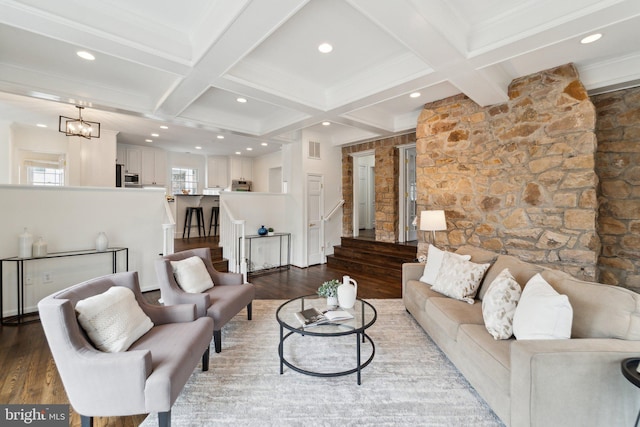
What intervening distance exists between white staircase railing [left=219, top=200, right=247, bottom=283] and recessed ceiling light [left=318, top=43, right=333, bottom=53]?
297 centimetres

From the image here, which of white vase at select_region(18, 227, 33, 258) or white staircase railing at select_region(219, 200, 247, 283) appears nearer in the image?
white vase at select_region(18, 227, 33, 258)

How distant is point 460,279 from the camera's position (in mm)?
2641

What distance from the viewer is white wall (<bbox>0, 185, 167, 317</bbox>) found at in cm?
329

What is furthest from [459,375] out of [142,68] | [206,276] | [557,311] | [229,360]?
[142,68]

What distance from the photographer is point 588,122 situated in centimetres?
299

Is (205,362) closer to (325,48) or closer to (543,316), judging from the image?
(543,316)

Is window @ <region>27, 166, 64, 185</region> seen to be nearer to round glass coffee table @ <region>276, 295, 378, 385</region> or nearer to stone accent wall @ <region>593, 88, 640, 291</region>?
round glass coffee table @ <region>276, 295, 378, 385</region>

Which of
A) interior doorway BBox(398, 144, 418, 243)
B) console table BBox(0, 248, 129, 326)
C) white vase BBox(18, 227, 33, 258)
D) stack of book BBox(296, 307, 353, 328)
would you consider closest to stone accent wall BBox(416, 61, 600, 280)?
interior doorway BBox(398, 144, 418, 243)

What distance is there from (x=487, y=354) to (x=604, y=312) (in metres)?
0.68

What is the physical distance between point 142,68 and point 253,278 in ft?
11.5

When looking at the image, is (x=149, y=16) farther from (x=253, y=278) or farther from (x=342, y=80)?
(x=253, y=278)

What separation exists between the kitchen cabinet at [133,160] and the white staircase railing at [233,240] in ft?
11.3

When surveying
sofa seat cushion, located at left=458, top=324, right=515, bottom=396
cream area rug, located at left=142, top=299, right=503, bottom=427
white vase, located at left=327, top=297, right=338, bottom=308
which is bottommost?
cream area rug, located at left=142, top=299, right=503, bottom=427

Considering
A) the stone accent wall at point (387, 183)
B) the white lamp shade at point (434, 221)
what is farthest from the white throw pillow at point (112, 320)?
the stone accent wall at point (387, 183)
